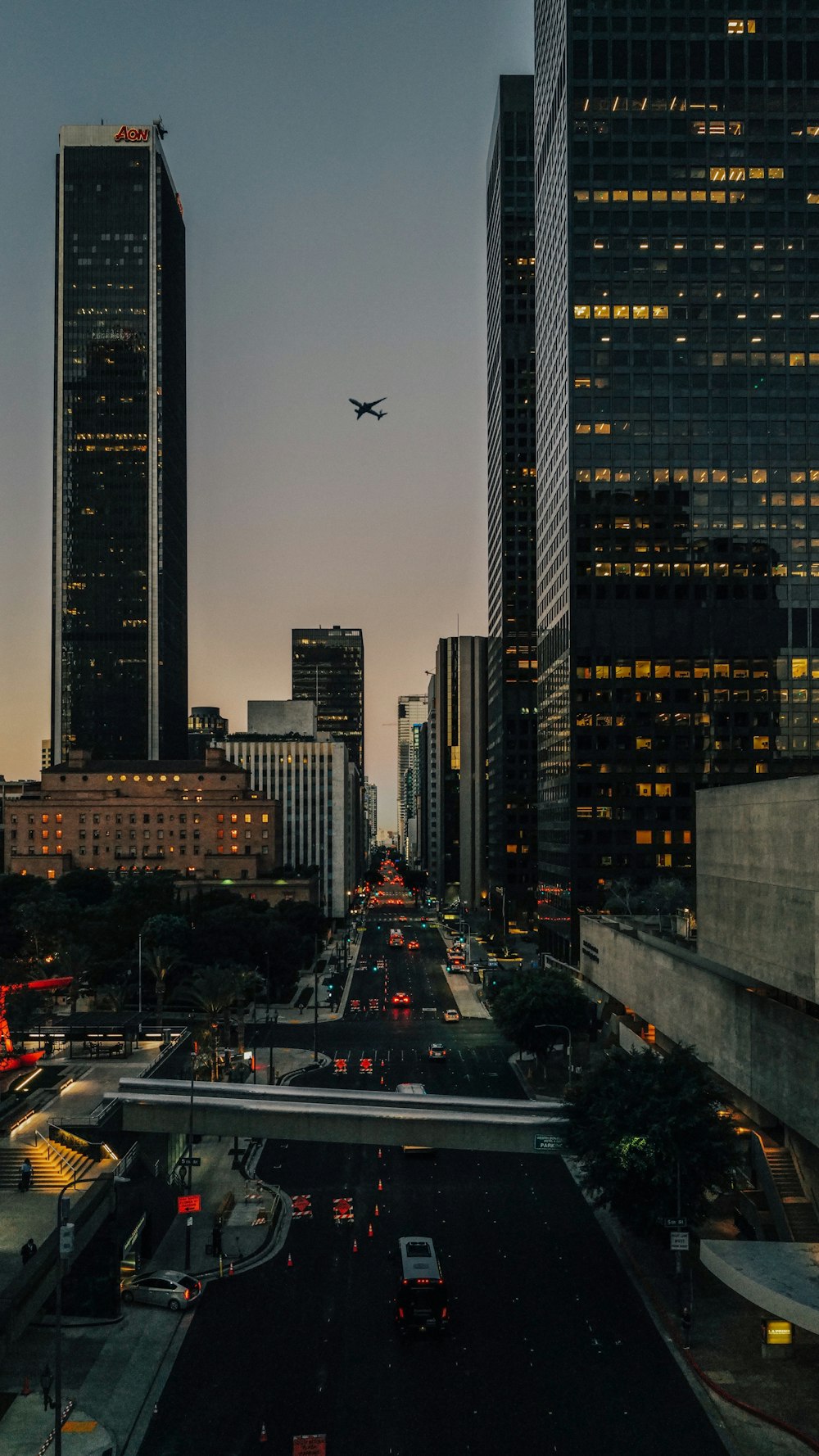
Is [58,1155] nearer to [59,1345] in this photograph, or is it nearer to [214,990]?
[59,1345]

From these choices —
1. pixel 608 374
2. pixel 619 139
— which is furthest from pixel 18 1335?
pixel 619 139

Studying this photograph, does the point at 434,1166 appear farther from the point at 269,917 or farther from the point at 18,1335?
the point at 269,917

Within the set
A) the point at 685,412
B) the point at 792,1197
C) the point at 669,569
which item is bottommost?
the point at 792,1197

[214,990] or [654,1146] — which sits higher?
[654,1146]

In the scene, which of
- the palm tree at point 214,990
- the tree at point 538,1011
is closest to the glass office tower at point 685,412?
the tree at point 538,1011

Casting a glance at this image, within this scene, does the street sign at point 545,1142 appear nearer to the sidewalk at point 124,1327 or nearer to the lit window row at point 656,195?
the sidewalk at point 124,1327

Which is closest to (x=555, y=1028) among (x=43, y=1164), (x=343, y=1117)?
(x=343, y=1117)
